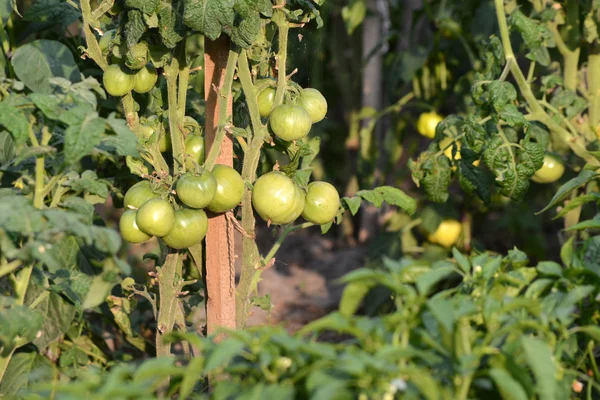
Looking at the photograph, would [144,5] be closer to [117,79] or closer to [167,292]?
[117,79]

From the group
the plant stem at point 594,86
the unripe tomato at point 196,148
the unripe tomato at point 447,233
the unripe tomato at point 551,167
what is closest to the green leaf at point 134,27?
the unripe tomato at point 196,148

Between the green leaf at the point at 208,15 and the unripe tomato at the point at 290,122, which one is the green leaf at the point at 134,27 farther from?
the unripe tomato at the point at 290,122

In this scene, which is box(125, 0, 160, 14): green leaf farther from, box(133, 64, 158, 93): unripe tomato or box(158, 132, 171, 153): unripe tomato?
box(158, 132, 171, 153): unripe tomato

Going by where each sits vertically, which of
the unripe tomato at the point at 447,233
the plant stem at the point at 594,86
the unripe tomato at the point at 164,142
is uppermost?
the unripe tomato at the point at 164,142

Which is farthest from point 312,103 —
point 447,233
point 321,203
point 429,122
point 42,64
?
point 447,233

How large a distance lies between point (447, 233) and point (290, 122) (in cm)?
185

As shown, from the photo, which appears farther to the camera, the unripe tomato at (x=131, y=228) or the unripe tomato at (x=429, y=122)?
the unripe tomato at (x=429, y=122)

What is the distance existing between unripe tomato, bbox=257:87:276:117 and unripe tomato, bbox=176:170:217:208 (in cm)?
23

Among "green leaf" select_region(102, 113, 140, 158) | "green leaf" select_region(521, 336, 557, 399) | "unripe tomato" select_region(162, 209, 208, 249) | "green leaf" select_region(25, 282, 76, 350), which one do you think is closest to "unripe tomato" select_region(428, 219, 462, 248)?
"green leaf" select_region(25, 282, 76, 350)

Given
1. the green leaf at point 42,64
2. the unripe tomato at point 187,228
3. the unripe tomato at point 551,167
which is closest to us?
the unripe tomato at point 187,228

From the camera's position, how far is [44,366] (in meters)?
2.11

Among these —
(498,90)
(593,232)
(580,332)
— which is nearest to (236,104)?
(498,90)

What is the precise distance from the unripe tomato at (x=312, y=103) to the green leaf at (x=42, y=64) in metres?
0.73

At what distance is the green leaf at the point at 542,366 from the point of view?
40.6 inches
